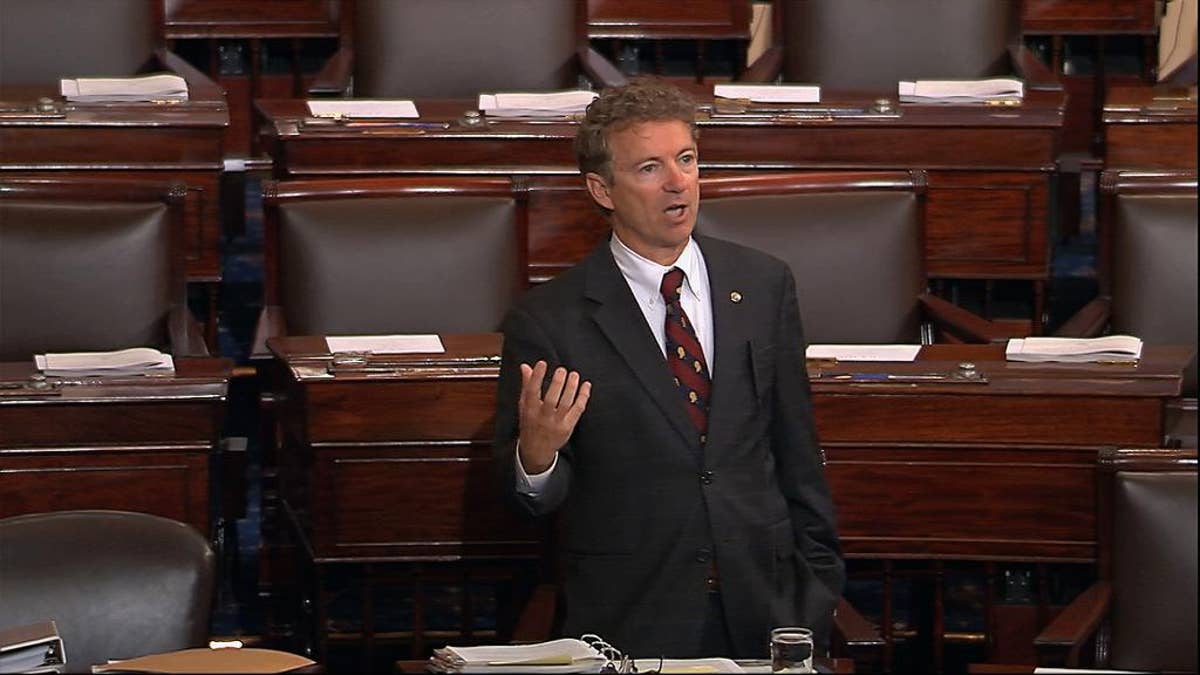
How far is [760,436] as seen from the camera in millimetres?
1964

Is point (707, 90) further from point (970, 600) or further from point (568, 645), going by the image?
point (568, 645)

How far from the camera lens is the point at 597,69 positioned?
3277 mm

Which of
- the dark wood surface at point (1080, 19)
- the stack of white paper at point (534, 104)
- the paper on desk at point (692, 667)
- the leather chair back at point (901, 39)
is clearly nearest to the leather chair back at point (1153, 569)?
the paper on desk at point (692, 667)

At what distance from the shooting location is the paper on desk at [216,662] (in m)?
1.58

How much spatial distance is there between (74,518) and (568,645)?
1.45 feet

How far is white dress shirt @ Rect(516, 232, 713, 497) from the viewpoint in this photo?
200cm

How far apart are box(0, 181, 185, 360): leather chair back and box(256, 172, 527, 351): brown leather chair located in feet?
0.46

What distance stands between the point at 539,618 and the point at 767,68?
1.55 meters

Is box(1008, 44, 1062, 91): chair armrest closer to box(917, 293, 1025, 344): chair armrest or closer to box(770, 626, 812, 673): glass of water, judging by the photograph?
box(917, 293, 1025, 344): chair armrest

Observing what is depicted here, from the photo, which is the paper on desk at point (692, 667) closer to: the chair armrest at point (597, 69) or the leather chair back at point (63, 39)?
the chair armrest at point (597, 69)

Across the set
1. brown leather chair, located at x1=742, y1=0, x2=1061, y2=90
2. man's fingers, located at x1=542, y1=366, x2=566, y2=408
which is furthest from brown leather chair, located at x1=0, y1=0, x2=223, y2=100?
man's fingers, located at x1=542, y1=366, x2=566, y2=408

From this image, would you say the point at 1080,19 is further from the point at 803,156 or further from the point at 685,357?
the point at 685,357

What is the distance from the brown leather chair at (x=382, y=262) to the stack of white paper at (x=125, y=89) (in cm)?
48

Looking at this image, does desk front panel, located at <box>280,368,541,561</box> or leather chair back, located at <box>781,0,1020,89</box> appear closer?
desk front panel, located at <box>280,368,541,561</box>
